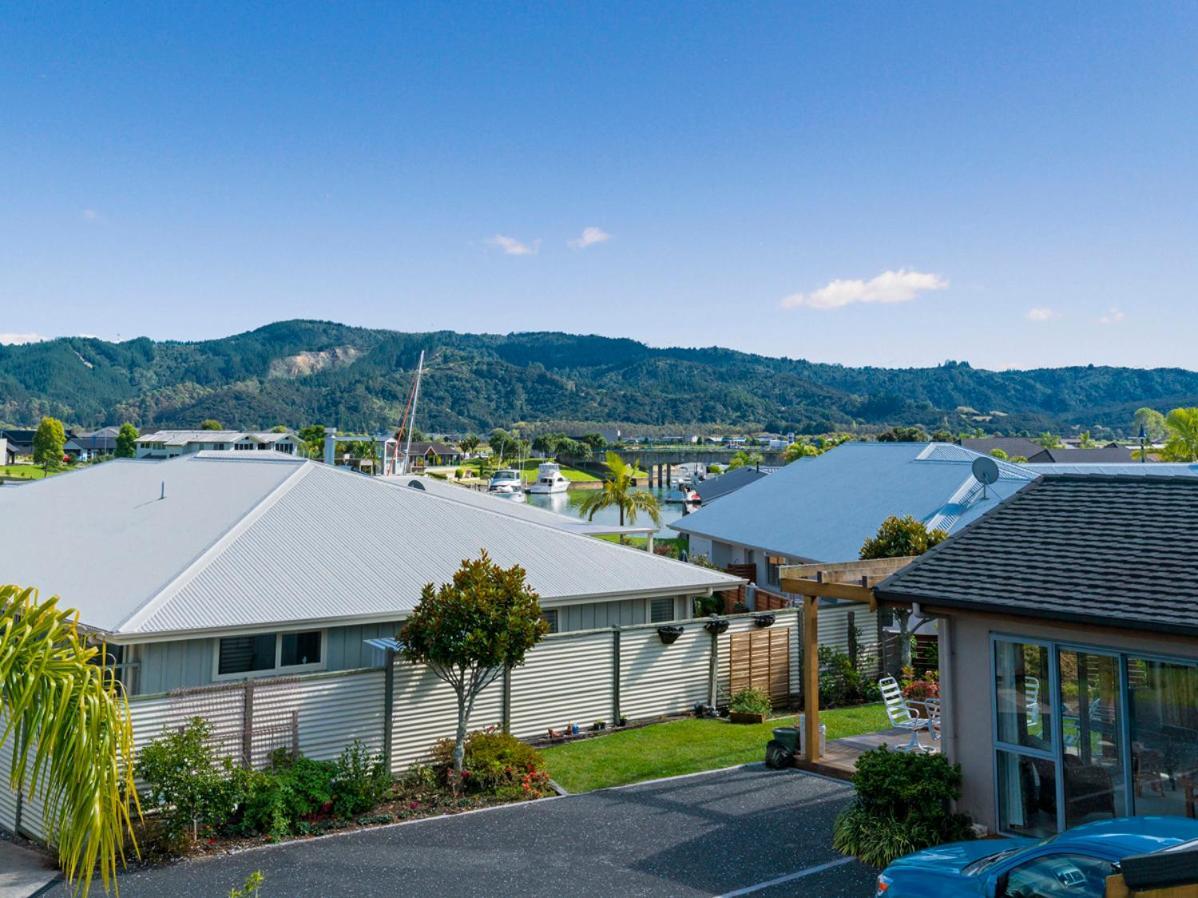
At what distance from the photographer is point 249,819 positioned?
457 inches

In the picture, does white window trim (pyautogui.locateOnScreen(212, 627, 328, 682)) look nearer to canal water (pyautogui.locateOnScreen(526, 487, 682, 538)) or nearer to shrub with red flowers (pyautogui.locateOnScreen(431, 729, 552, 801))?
shrub with red flowers (pyautogui.locateOnScreen(431, 729, 552, 801))

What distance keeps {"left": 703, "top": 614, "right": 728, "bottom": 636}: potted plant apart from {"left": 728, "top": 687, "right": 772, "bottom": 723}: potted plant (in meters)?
1.37

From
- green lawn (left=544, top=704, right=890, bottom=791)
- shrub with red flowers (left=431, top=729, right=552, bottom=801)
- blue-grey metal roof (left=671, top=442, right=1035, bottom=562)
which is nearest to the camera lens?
shrub with red flowers (left=431, top=729, right=552, bottom=801)

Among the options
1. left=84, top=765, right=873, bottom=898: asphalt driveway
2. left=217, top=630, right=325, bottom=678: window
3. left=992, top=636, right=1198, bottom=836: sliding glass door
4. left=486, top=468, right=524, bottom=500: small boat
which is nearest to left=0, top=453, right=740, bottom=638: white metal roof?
left=217, top=630, right=325, bottom=678: window

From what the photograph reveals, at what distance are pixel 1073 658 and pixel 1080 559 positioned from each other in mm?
1509

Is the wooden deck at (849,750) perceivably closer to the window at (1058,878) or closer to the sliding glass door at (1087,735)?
the sliding glass door at (1087,735)

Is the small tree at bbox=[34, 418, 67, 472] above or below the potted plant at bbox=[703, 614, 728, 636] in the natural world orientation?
above

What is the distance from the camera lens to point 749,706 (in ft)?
57.6

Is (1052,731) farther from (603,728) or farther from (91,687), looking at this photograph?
(91,687)

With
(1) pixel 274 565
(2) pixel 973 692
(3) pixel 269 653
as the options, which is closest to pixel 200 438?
(1) pixel 274 565

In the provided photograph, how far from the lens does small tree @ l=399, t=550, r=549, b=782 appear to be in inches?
529

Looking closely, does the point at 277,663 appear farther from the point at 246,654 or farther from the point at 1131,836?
the point at 1131,836

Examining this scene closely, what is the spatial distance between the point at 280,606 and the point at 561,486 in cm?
9307

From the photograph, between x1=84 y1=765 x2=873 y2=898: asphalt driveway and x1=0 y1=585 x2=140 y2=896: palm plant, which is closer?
x1=0 y1=585 x2=140 y2=896: palm plant
